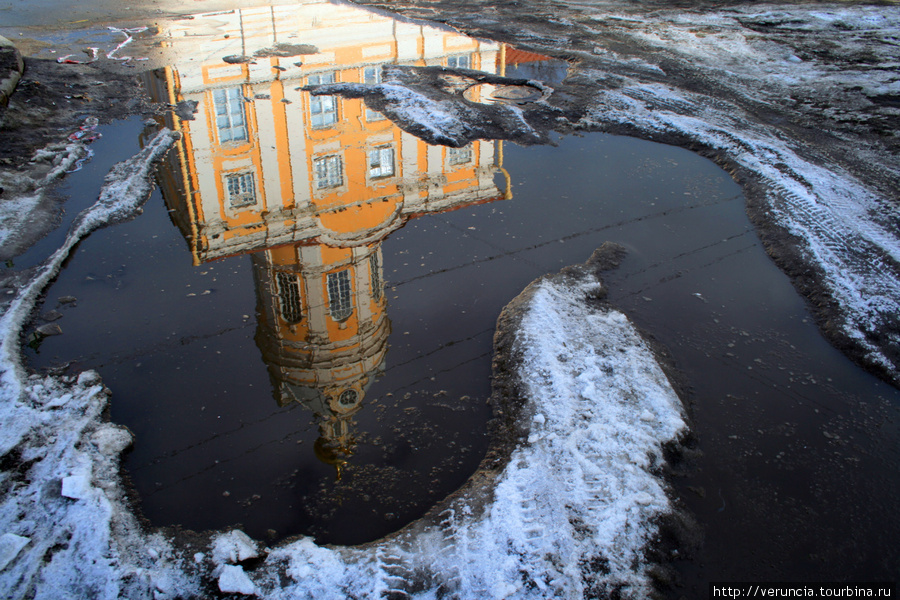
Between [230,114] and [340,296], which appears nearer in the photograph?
[340,296]

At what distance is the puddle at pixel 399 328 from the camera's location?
3113mm

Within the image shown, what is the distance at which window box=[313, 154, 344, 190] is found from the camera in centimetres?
640

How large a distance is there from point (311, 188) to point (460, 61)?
581 centimetres

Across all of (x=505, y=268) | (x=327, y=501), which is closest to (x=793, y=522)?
(x=327, y=501)

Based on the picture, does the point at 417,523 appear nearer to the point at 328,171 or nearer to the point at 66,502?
the point at 66,502

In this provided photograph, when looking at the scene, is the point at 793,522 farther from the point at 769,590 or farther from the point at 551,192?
the point at 551,192

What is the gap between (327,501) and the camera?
10.0 ft

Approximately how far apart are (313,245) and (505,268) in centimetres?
182

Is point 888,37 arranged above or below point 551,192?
above

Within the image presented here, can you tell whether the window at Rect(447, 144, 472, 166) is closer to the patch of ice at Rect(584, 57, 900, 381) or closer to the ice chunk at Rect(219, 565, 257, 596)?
the patch of ice at Rect(584, 57, 900, 381)

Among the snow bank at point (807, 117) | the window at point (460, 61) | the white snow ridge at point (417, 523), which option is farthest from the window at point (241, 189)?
the window at point (460, 61)

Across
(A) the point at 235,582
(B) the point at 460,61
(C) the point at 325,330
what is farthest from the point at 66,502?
(B) the point at 460,61

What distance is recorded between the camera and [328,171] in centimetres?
665

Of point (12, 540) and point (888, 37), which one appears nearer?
point (12, 540)
